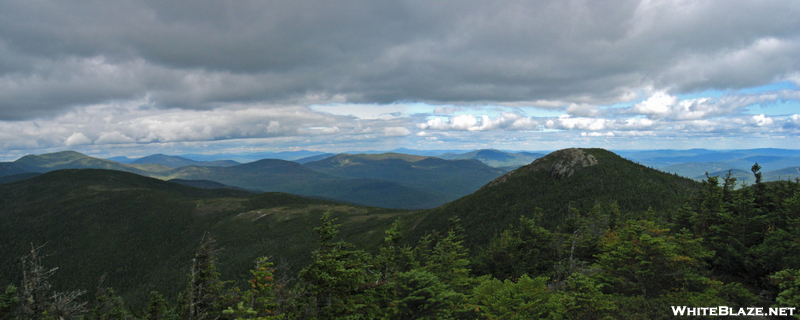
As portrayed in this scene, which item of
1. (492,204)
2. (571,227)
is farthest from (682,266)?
(492,204)

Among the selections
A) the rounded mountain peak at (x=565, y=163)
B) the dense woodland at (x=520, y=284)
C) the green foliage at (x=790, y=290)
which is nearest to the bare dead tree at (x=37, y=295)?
the dense woodland at (x=520, y=284)

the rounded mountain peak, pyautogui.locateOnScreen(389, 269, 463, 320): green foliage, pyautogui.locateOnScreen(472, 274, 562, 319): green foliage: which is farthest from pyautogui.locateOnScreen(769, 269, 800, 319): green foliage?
the rounded mountain peak

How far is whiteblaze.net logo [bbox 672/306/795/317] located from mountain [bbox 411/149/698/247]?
92710mm

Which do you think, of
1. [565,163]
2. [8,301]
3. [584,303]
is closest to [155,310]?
[8,301]

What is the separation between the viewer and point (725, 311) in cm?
2328

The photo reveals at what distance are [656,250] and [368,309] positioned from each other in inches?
1084

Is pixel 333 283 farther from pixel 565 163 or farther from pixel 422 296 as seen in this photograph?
pixel 565 163

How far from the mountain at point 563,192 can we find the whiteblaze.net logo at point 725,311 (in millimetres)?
92710

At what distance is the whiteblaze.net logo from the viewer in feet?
74.5

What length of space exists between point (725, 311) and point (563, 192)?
137 meters

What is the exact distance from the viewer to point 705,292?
2652 cm

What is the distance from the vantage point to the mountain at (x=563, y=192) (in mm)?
126188

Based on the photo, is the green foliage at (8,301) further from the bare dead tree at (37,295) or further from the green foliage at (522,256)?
the green foliage at (522,256)

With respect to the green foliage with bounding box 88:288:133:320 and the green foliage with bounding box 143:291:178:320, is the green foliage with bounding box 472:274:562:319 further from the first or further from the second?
the green foliage with bounding box 88:288:133:320
